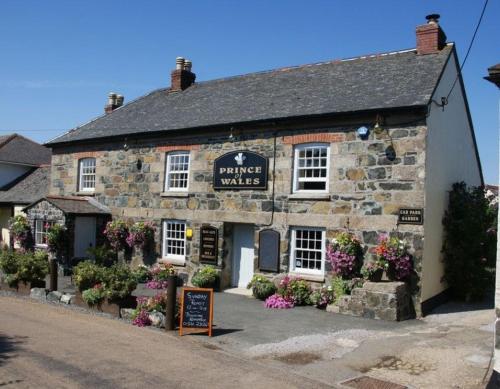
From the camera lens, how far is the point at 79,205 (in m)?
19.1

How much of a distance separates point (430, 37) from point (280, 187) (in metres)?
6.46

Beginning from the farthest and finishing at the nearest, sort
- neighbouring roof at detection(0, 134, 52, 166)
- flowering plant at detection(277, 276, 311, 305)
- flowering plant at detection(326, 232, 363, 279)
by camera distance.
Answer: neighbouring roof at detection(0, 134, 52, 166) → flowering plant at detection(277, 276, 311, 305) → flowering plant at detection(326, 232, 363, 279)

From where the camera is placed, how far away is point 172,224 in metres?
17.7

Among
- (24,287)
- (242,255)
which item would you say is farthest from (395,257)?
(24,287)

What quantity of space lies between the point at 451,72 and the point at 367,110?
360 centimetres

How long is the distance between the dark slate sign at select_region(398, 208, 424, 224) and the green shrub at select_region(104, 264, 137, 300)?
271 inches

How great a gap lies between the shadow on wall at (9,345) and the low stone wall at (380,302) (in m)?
7.45

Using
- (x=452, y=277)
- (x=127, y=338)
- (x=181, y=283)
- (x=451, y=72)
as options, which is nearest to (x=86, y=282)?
(x=127, y=338)

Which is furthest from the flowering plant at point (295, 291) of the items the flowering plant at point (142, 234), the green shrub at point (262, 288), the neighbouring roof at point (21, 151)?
the neighbouring roof at point (21, 151)

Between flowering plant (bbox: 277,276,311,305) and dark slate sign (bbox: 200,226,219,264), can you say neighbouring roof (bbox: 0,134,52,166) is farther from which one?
flowering plant (bbox: 277,276,311,305)

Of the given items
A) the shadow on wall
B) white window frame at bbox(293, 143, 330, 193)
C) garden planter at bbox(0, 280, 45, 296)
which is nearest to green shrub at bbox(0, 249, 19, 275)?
garden planter at bbox(0, 280, 45, 296)

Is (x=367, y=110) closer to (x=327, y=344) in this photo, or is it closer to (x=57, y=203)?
(x=327, y=344)

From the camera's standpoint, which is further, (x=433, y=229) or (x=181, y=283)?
(x=181, y=283)

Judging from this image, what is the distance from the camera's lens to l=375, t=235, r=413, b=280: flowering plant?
1260cm
